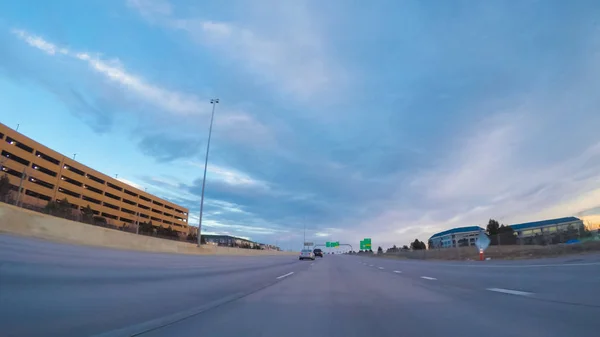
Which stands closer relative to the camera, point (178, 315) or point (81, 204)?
point (178, 315)

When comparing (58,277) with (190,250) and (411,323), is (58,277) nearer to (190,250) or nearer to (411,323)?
(411,323)

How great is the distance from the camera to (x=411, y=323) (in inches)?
202

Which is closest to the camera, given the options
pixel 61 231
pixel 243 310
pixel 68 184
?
pixel 243 310

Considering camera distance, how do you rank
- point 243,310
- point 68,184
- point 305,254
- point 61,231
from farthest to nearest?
point 68,184
point 305,254
point 61,231
point 243,310

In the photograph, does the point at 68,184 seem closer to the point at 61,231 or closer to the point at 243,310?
the point at 61,231

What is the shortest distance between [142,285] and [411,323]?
225 inches

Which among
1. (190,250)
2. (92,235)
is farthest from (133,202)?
(92,235)

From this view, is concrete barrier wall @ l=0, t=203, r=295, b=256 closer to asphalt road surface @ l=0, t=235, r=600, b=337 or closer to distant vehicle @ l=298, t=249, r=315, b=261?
asphalt road surface @ l=0, t=235, r=600, b=337

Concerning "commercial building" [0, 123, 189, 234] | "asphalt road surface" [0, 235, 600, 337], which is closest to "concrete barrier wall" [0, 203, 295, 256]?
"asphalt road surface" [0, 235, 600, 337]

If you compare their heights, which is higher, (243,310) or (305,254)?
(305,254)

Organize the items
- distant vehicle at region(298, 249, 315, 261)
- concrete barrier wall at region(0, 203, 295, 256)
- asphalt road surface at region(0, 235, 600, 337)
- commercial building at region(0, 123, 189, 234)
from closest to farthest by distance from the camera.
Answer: asphalt road surface at region(0, 235, 600, 337), concrete barrier wall at region(0, 203, 295, 256), distant vehicle at region(298, 249, 315, 261), commercial building at region(0, 123, 189, 234)

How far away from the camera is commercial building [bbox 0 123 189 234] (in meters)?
77.5

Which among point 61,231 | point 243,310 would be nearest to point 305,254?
point 61,231

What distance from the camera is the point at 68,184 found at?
9519 cm
